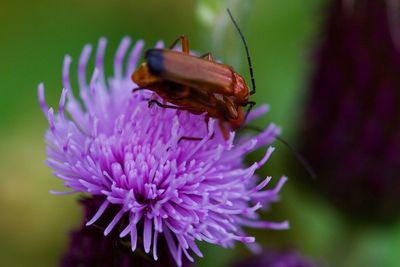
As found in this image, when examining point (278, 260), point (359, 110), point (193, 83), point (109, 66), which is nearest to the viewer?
point (193, 83)

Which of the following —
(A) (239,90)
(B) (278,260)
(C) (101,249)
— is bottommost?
(B) (278,260)

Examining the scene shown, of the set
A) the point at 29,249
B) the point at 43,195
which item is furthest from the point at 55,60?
the point at 29,249

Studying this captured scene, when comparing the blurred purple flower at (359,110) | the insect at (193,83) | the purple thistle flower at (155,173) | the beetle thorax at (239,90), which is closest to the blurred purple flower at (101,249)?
the purple thistle flower at (155,173)

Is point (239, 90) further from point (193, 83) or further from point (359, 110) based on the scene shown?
point (359, 110)

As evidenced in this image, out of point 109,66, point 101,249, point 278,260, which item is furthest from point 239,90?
point 109,66

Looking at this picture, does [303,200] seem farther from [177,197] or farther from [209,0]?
[177,197]

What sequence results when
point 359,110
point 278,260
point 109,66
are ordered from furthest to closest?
point 109,66 < point 359,110 < point 278,260

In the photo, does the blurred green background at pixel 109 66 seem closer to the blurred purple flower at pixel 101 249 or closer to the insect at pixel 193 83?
the insect at pixel 193 83
